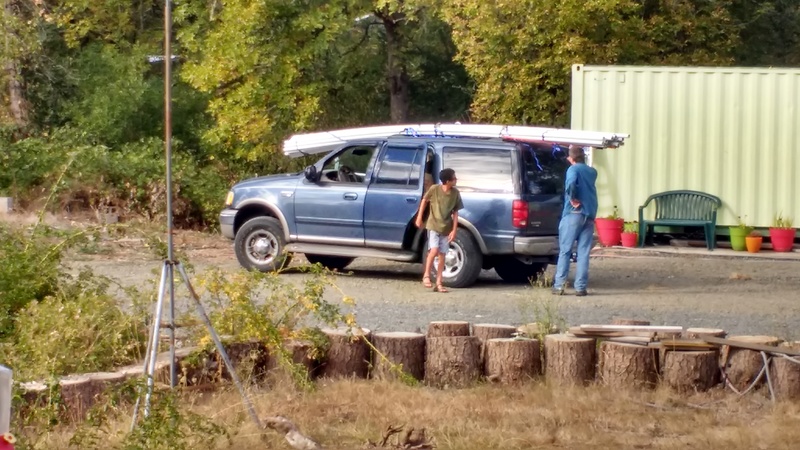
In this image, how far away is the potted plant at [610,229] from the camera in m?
20.1

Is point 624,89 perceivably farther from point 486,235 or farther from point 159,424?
point 159,424

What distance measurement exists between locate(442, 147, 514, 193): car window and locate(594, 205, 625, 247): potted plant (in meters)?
5.60

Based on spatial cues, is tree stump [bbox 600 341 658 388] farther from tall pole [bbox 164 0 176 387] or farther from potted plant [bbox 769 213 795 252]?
potted plant [bbox 769 213 795 252]

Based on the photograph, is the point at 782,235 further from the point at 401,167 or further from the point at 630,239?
the point at 401,167

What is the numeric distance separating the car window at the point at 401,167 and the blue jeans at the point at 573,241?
200cm

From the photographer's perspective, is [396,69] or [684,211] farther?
[396,69]

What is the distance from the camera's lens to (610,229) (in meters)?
20.1

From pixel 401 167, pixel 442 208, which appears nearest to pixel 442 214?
pixel 442 208

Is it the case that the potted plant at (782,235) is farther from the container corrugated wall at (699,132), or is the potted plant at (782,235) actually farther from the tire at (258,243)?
the tire at (258,243)

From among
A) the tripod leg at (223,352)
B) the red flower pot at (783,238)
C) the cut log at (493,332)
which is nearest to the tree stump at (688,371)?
the cut log at (493,332)

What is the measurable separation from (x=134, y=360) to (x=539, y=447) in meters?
3.08

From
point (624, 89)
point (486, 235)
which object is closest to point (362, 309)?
point (486, 235)

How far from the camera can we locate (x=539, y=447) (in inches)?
296

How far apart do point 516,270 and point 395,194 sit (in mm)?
1942
